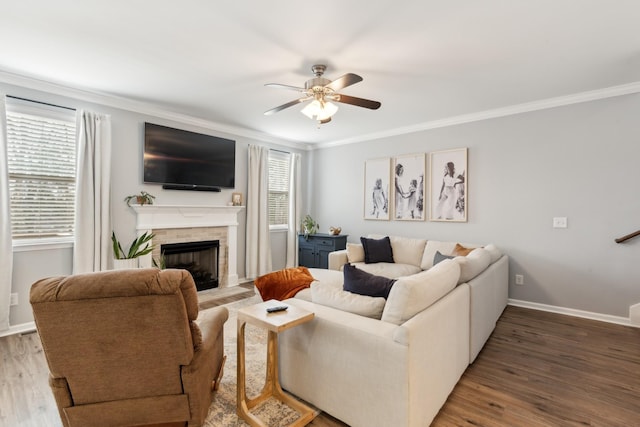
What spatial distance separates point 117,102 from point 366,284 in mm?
3749

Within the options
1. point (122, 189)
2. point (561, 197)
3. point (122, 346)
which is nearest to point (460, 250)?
point (561, 197)

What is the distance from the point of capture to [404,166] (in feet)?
16.2

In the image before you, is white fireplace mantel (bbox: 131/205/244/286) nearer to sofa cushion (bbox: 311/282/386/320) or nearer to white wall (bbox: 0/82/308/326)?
white wall (bbox: 0/82/308/326)

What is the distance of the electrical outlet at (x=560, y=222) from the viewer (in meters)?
3.65

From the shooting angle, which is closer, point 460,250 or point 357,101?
point 357,101

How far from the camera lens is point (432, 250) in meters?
4.31

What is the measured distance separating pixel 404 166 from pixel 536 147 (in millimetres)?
1741

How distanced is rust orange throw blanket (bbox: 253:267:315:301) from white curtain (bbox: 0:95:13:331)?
2436mm

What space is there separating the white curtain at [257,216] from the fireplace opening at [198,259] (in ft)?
1.91

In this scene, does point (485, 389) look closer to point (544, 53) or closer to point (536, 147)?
point (544, 53)

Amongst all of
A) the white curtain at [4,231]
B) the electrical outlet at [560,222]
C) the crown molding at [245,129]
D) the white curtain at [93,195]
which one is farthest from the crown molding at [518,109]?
the white curtain at [4,231]

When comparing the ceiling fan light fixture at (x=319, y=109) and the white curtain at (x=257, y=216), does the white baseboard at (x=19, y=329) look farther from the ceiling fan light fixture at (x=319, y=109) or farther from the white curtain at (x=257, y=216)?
the ceiling fan light fixture at (x=319, y=109)

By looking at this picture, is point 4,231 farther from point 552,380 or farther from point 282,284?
point 552,380

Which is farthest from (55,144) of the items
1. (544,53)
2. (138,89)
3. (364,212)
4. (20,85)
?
(544,53)
